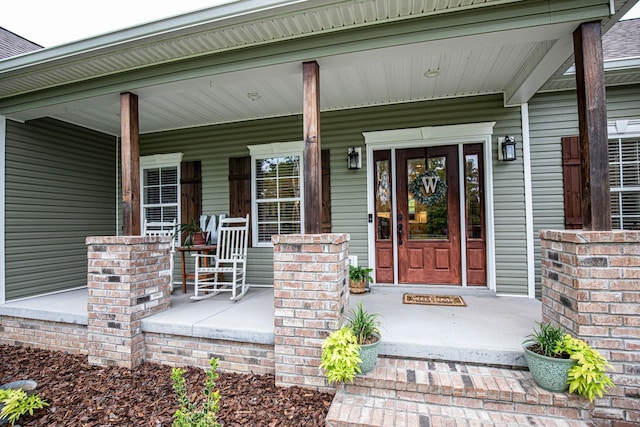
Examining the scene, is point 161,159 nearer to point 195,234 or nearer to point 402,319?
point 195,234

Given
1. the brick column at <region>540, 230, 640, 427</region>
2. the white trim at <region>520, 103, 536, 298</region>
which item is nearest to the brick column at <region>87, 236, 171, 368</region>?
the brick column at <region>540, 230, 640, 427</region>

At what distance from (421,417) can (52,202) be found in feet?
16.7

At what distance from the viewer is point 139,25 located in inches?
103

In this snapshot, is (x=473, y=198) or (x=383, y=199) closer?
(x=473, y=198)

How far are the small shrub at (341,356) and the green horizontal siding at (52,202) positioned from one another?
4167mm

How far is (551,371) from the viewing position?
188cm

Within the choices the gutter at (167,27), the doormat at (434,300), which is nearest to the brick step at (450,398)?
the doormat at (434,300)

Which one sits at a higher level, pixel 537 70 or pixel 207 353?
pixel 537 70

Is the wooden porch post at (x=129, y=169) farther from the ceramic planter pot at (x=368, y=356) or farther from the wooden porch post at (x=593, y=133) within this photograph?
the wooden porch post at (x=593, y=133)

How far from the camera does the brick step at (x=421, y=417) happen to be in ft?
6.01

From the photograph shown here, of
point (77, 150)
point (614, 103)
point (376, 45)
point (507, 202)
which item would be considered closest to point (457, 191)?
point (507, 202)

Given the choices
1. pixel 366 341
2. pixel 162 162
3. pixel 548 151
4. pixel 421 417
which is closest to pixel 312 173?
pixel 366 341

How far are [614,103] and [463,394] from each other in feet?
12.3

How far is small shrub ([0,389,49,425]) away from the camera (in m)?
2.11
